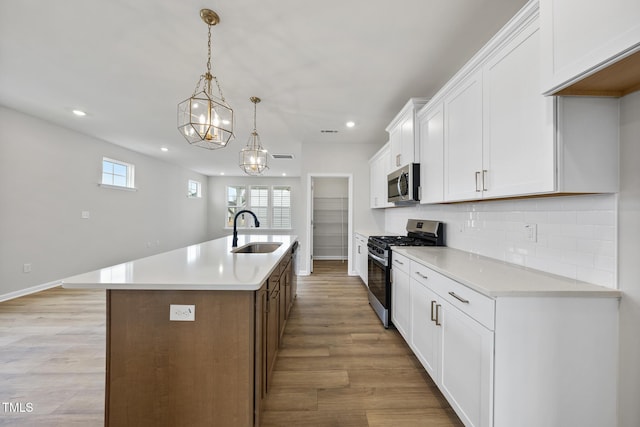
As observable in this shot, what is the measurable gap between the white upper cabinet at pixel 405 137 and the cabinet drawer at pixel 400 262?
3.52ft

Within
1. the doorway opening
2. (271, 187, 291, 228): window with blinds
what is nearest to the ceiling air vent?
the doorway opening

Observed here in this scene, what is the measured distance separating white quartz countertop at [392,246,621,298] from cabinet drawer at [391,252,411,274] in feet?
0.89

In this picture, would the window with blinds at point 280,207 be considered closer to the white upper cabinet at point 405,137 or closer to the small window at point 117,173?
the small window at point 117,173

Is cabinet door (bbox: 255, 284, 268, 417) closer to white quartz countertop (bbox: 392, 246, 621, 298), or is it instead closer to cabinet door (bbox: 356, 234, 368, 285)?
white quartz countertop (bbox: 392, 246, 621, 298)

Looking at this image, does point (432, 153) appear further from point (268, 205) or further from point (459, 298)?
point (268, 205)

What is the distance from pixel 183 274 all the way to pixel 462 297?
5.05 feet

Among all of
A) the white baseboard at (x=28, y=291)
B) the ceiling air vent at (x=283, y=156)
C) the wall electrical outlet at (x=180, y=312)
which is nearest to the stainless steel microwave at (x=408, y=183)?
the wall electrical outlet at (x=180, y=312)

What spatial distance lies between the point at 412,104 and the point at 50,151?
5.41 metres

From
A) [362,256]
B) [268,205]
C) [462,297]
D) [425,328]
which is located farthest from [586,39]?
[268,205]

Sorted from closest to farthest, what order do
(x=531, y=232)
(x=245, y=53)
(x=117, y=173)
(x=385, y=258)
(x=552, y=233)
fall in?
1. (x=552, y=233)
2. (x=531, y=232)
3. (x=245, y=53)
4. (x=385, y=258)
5. (x=117, y=173)

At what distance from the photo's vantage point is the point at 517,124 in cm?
138

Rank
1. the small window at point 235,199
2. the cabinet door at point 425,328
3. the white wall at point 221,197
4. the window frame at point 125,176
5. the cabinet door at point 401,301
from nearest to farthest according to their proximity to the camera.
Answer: the cabinet door at point 425,328 < the cabinet door at point 401,301 < the window frame at point 125,176 < the white wall at point 221,197 < the small window at point 235,199

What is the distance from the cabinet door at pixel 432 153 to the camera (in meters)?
2.24

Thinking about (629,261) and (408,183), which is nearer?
(629,261)
